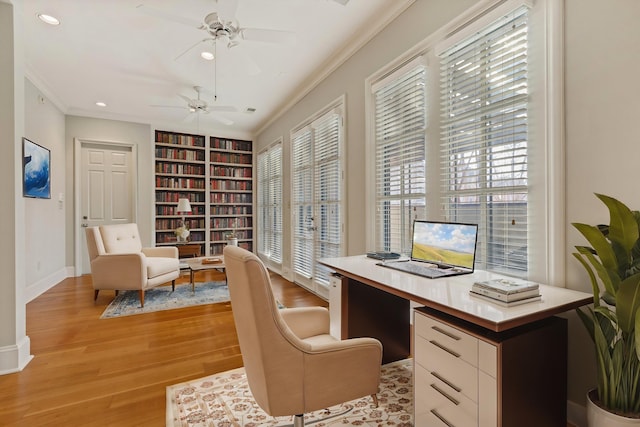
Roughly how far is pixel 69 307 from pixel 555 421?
14.9 ft

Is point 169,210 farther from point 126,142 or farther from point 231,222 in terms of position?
point 126,142

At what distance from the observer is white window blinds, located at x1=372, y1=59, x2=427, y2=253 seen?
2.41 metres

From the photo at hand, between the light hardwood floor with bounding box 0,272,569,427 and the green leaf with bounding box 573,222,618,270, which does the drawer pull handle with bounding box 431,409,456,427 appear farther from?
the light hardwood floor with bounding box 0,272,569,427

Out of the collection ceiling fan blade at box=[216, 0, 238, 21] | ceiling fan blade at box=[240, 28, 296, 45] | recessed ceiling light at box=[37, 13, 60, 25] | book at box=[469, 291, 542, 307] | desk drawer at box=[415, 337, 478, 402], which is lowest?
desk drawer at box=[415, 337, 478, 402]

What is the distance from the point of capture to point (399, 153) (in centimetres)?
262

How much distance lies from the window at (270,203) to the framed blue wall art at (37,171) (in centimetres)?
324

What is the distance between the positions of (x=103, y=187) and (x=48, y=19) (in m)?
3.37

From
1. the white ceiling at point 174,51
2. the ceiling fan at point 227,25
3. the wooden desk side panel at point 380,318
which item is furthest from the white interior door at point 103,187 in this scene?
the wooden desk side panel at point 380,318

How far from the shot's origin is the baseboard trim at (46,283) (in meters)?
3.75

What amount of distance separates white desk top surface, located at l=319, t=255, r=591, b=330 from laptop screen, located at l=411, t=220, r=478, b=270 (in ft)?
0.41

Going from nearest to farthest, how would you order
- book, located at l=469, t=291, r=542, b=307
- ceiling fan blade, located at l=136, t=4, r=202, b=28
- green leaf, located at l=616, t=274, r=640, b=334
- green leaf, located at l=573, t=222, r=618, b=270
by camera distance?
green leaf, located at l=616, t=274, r=640, b=334, green leaf, located at l=573, t=222, r=618, b=270, book, located at l=469, t=291, r=542, b=307, ceiling fan blade, located at l=136, t=4, r=202, b=28

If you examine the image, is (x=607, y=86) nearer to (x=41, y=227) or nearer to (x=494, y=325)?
(x=494, y=325)

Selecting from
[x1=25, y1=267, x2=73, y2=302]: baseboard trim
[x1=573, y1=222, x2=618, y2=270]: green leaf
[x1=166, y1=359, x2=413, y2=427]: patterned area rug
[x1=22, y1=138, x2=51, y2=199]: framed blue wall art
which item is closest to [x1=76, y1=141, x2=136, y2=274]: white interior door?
[x1=25, y1=267, x2=73, y2=302]: baseboard trim

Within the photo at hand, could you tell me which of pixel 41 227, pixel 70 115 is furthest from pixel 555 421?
pixel 70 115
